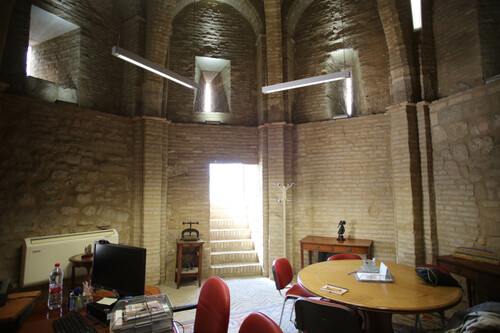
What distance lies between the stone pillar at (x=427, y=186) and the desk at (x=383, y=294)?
1815 millimetres

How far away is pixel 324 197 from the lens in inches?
254

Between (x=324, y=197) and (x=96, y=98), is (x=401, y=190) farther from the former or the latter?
(x=96, y=98)

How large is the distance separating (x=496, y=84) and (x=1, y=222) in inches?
306

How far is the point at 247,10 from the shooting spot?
7168 mm

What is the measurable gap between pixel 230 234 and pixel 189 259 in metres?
1.29

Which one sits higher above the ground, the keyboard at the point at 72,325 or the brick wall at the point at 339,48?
the brick wall at the point at 339,48

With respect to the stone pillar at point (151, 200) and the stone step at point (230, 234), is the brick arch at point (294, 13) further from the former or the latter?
the stone step at point (230, 234)

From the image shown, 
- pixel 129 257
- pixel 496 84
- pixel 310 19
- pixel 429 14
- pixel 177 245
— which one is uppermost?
pixel 310 19

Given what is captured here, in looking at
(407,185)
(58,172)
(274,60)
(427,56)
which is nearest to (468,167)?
(407,185)

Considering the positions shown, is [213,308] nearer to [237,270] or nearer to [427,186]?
[237,270]

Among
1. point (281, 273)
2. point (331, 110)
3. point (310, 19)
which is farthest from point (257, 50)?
point (281, 273)

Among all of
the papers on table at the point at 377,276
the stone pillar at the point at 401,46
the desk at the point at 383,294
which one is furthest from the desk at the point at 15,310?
the stone pillar at the point at 401,46

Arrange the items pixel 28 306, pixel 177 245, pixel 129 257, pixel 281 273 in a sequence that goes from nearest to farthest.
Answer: pixel 28 306, pixel 129 257, pixel 281 273, pixel 177 245

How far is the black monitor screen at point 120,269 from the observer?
2.44 metres
